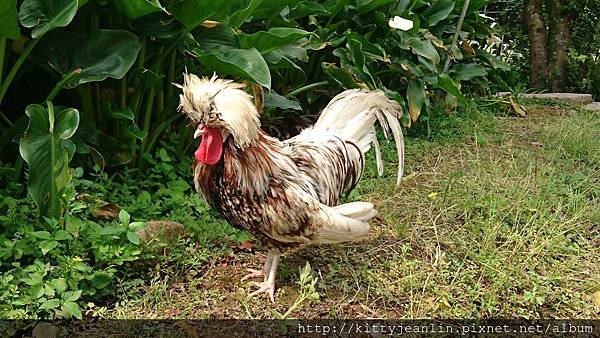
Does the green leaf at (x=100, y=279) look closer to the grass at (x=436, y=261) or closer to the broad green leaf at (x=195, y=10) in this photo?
the grass at (x=436, y=261)

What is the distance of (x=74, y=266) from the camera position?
234cm

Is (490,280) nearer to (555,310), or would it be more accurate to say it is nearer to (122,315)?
(555,310)

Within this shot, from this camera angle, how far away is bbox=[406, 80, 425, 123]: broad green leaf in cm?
443

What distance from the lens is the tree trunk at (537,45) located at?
720 cm

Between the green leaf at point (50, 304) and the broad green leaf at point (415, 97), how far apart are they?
2.96 metres

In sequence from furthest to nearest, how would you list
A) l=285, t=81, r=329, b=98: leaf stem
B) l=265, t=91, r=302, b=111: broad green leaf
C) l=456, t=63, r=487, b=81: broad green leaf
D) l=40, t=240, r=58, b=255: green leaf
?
l=456, t=63, r=487, b=81: broad green leaf → l=285, t=81, r=329, b=98: leaf stem → l=265, t=91, r=302, b=111: broad green leaf → l=40, t=240, r=58, b=255: green leaf

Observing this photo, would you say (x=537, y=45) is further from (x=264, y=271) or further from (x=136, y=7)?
(x=136, y=7)

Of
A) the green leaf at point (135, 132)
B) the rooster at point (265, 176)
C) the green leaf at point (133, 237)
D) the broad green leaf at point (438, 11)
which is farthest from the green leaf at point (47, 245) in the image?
the broad green leaf at point (438, 11)

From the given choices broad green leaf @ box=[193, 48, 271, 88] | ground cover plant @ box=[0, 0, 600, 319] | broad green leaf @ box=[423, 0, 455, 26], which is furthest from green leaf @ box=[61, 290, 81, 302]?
broad green leaf @ box=[423, 0, 455, 26]

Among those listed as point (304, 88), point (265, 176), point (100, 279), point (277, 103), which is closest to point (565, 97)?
point (304, 88)

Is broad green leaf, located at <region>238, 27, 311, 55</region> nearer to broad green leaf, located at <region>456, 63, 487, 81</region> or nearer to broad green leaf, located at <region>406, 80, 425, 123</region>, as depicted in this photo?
broad green leaf, located at <region>406, 80, 425, 123</region>

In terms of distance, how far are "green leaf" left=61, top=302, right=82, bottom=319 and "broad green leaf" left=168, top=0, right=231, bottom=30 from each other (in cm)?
134

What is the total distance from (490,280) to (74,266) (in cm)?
184

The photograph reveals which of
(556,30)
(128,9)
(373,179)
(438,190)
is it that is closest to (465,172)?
(438,190)
